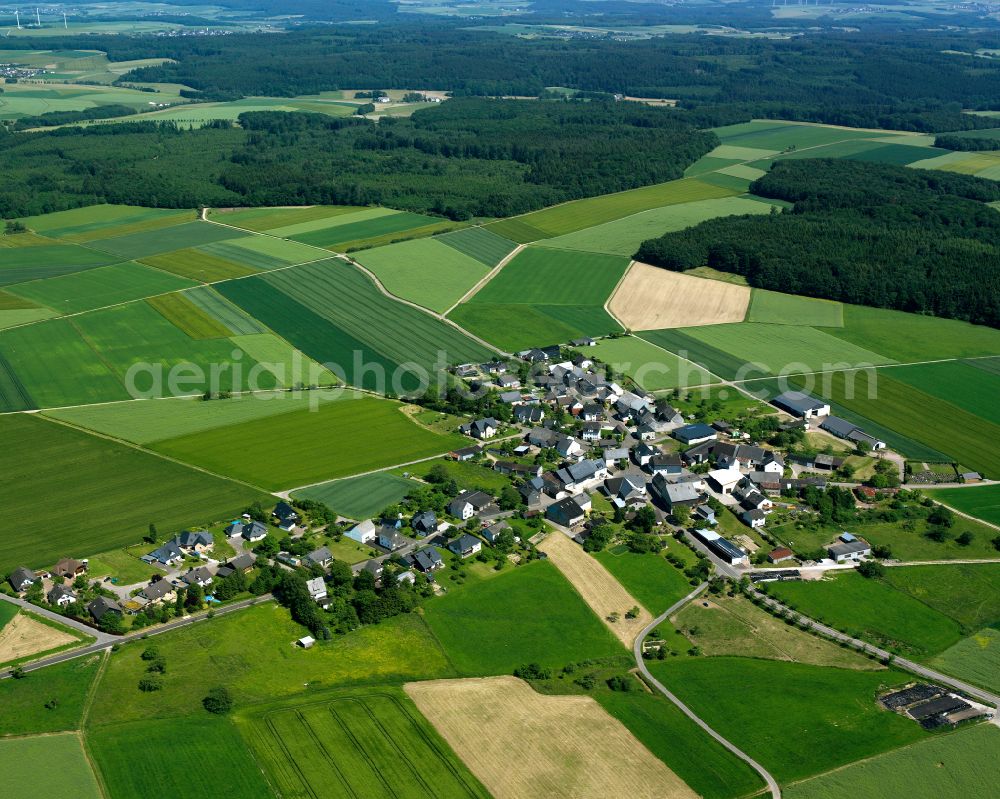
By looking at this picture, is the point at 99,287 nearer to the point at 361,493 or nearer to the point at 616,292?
the point at 616,292

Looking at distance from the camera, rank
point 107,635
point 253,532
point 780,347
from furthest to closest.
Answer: point 780,347 < point 253,532 < point 107,635

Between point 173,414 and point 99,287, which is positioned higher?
point 99,287

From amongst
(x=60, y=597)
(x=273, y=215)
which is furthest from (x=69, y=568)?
(x=273, y=215)

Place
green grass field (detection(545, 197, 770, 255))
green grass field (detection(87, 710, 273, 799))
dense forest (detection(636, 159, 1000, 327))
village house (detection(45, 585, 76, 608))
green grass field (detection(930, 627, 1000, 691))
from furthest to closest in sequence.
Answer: green grass field (detection(545, 197, 770, 255))
dense forest (detection(636, 159, 1000, 327))
village house (detection(45, 585, 76, 608))
green grass field (detection(930, 627, 1000, 691))
green grass field (detection(87, 710, 273, 799))

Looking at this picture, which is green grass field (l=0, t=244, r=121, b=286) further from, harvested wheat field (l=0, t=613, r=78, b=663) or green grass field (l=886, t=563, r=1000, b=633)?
green grass field (l=886, t=563, r=1000, b=633)

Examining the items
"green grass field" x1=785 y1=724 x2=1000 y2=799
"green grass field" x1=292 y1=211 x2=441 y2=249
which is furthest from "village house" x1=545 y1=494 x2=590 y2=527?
"green grass field" x1=292 y1=211 x2=441 y2=249

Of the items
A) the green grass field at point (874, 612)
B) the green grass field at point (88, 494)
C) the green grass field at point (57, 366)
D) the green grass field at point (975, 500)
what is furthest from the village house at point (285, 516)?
the green grass field at point (975, 500)

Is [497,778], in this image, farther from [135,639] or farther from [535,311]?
[535,311]
